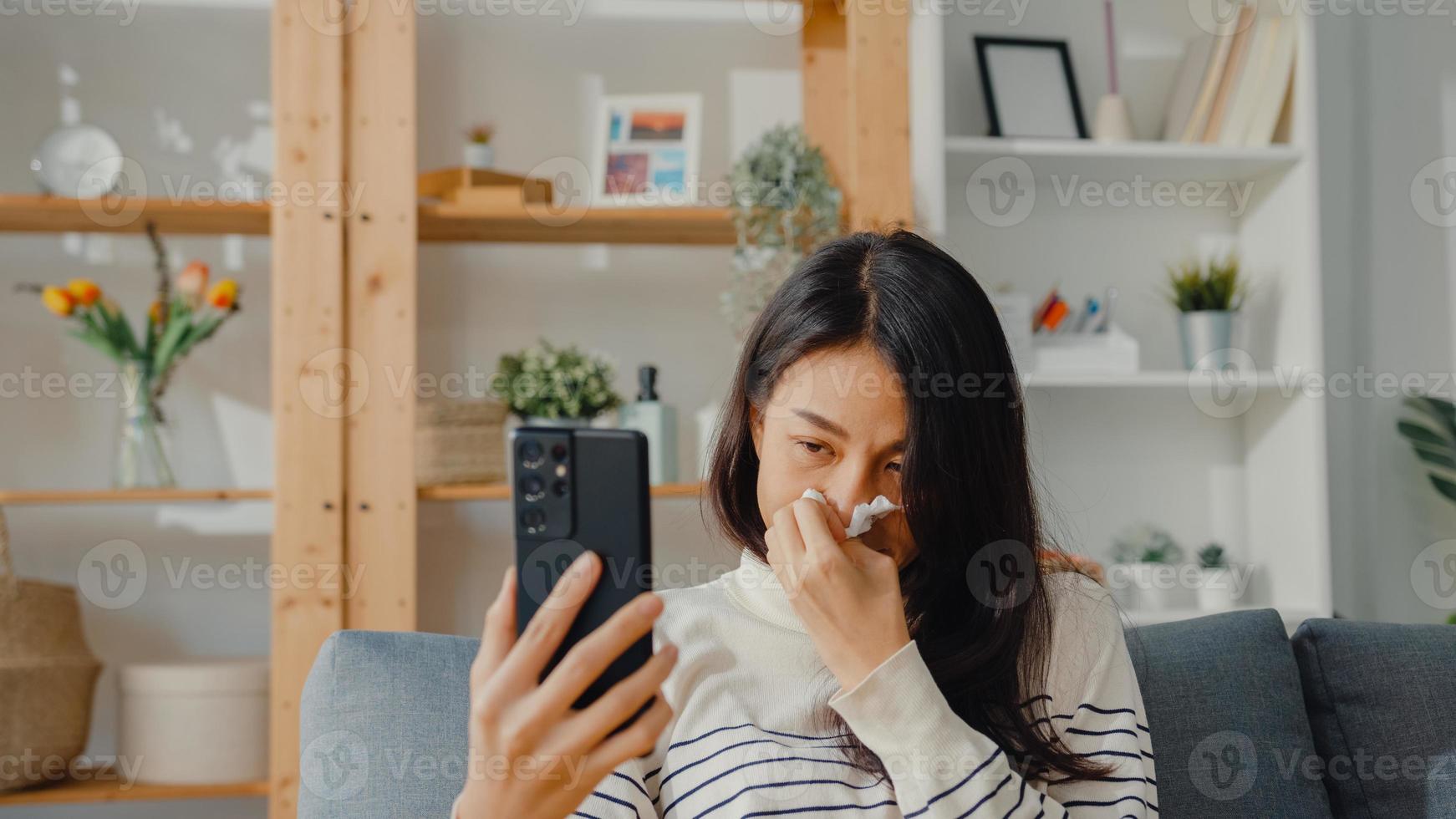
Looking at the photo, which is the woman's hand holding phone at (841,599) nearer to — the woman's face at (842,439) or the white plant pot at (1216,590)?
the woman's face at (842,439)

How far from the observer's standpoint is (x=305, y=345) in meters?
2.09

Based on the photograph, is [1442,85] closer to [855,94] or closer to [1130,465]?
[1130,465]

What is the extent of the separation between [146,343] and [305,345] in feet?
1.14

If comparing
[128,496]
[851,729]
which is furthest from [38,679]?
[851,729]

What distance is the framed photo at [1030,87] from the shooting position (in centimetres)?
242

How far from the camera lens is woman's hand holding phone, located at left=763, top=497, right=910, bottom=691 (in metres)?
0.95

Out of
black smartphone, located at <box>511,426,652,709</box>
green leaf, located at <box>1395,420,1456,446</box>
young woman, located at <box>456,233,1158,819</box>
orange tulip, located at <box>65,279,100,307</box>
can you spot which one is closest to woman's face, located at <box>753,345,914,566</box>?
young woman, located at <box>456,233,1158,819</box>

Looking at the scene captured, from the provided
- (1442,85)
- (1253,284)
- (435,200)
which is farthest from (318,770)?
(1442,85)

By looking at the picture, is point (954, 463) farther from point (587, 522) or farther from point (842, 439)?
point (587, 522)

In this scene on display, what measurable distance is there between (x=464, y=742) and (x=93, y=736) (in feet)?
5.11

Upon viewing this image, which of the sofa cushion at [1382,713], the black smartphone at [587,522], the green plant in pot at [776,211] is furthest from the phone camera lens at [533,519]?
the green plant in pot at [776,211]

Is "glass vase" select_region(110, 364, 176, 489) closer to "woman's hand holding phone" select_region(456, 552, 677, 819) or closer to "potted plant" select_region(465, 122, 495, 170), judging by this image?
"potted plant" select_region(465, 122, 495, 170)

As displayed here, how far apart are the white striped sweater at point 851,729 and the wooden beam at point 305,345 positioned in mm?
1104

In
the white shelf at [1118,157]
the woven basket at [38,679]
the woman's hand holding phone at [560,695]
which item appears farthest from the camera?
the white shelf at [1118,157]
